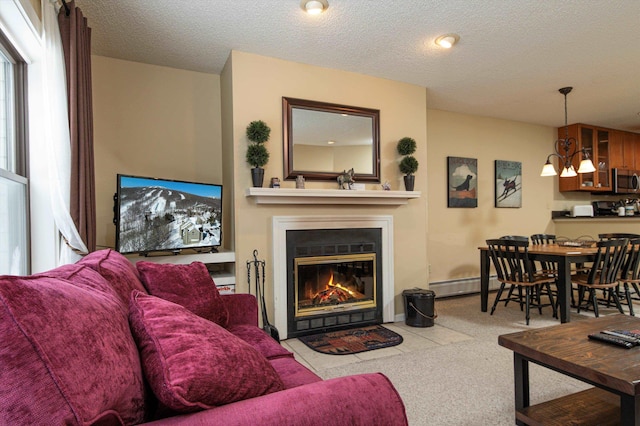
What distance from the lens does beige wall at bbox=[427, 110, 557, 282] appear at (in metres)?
5.27

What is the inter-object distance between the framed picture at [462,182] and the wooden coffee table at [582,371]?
3.33 m

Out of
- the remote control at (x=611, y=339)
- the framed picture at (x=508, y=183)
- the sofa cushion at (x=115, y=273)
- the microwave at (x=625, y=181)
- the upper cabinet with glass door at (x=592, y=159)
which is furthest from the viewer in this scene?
the microwave at (x=625, y=181)

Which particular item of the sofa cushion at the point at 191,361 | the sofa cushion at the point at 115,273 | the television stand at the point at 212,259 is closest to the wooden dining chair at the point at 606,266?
the television stand at the point at 212,259

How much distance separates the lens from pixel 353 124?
3.88m

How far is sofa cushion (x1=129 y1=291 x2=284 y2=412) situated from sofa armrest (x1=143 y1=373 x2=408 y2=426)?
42 mm

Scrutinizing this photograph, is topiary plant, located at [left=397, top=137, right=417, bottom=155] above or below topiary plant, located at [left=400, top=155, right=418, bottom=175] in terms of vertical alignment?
above

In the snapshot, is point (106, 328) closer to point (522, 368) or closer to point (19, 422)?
point (19, 422)

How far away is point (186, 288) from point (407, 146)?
281 centimetres

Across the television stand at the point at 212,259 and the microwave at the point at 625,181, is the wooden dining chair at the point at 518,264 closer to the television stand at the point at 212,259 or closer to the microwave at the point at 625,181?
the television stand at the point at 212,259

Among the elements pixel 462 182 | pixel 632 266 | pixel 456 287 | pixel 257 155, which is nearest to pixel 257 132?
pixel 257 155

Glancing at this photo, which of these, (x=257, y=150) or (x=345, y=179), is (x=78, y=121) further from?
(x=345, y=179)

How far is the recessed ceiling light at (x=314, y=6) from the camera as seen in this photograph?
8.45 feet

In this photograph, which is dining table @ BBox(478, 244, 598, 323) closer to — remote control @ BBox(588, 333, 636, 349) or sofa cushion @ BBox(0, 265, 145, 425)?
remote control @ BBox(588, 333, 636, 349)

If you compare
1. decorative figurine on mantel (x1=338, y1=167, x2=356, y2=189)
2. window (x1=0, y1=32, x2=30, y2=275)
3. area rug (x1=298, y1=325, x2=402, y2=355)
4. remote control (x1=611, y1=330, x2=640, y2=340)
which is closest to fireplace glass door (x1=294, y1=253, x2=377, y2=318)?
area rug (x1=298, y1=325, x2=402, y2=355)
